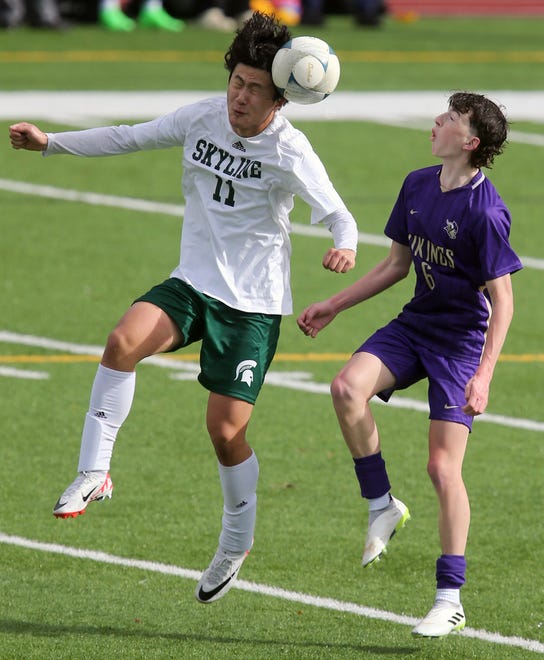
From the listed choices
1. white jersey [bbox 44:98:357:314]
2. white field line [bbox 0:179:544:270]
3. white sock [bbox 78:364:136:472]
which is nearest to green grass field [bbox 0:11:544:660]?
white field line [bbox 0:179:544:270]

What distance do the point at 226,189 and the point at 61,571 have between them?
1991 mm

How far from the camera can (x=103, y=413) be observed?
635cm

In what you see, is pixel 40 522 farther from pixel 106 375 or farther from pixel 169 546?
pixel 106 375

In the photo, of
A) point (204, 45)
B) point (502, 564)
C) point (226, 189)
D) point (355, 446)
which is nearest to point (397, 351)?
point (355, 446)

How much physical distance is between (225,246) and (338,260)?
0.61m

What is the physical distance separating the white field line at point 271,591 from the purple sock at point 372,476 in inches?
23.2

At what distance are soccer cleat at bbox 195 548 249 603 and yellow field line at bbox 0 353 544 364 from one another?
14.1 ft

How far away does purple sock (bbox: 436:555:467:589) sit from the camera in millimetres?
6055

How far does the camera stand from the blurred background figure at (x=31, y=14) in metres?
25.6

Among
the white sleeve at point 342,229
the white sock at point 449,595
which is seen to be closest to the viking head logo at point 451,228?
the white sleeve at point 342,229

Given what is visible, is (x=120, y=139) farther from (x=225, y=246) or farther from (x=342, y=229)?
(x=342, y=229)

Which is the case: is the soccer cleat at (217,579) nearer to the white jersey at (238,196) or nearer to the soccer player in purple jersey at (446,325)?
the soccer player in purple jersey at (446,325)

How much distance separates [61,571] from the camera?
23.2 ft

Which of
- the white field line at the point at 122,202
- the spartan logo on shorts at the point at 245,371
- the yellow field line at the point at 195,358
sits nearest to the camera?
the spartan logo on shorts at the point at 245,371
